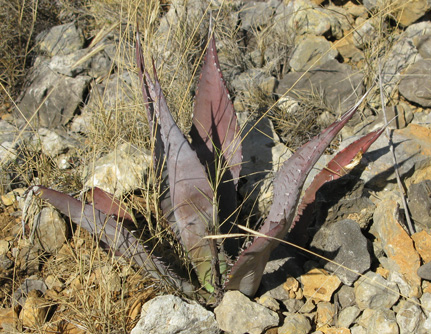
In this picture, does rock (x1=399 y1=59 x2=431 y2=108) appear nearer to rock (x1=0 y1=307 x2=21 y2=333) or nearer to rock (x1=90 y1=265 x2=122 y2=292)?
rock (x1=90 y1=265 x2=122 y2=292)

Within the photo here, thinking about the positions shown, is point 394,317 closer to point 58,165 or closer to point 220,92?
point 220,92

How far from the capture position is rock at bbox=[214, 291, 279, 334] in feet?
5.21

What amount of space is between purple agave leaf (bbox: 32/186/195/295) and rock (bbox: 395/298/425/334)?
32.0 inches

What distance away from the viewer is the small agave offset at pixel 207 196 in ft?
4.73

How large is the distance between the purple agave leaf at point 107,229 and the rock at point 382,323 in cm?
72

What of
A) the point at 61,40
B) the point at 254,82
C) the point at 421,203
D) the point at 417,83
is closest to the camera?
the point at 421,203

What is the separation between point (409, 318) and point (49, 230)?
158cm

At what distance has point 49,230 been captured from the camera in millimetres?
2086

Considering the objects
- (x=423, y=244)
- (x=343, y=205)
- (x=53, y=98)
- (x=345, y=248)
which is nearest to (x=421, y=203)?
(x=423, y=244)

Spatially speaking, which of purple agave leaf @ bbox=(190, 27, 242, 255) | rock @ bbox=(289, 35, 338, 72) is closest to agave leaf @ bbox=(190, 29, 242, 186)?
purple agave leaf @ bbox=(190, 27, 242, 255)

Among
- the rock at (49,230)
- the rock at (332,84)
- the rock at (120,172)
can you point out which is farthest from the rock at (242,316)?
the rock at (332,84)

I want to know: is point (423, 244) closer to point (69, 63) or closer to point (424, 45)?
point (424, 45)

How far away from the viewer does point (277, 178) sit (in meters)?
1.54

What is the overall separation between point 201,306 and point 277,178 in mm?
559
